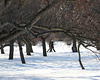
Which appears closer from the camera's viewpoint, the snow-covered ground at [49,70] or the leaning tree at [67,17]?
the snow-covered ground at [49,70]

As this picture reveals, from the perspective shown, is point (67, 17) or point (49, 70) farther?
point (67, 17)

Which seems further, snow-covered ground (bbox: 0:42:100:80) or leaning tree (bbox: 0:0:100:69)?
leaning tree (bbox: 0:0:100:69)

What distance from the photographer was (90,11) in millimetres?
16406

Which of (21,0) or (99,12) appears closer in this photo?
(21,0)

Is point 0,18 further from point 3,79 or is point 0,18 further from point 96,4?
point 96,4

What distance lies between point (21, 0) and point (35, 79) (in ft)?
10.9

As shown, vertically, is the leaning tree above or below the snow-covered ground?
above

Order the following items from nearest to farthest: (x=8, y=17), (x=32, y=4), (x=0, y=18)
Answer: (x=0, y=18)
(x=8, y=17)
(x=32, y=4)

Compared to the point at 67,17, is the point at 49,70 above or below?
below

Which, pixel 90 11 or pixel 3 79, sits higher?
pixel 90 11

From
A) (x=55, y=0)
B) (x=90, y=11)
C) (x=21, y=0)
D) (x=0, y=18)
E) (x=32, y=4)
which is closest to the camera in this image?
(x=55, y=0)

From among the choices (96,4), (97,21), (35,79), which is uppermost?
(96,4)

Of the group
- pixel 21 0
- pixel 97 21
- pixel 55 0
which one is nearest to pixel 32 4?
pixel 97 21

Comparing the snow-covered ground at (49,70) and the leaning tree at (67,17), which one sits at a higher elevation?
the leaning tree at (67,17)
